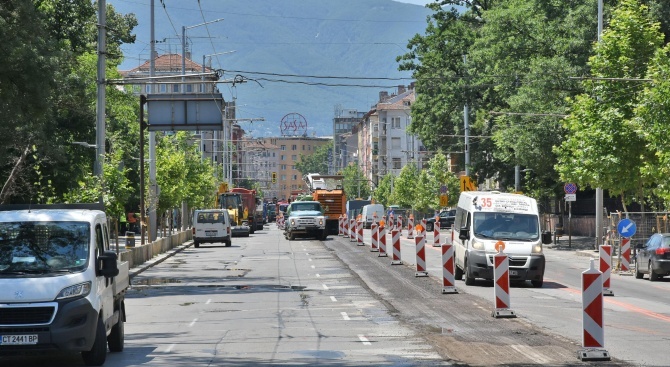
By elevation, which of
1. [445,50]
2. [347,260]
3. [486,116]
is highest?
[445,50]

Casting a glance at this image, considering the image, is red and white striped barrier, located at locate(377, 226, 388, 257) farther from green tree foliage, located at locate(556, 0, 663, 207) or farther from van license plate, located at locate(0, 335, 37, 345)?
van license plate, located at locate(0, 335, 37, 345)

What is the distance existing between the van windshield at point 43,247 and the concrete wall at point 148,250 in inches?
822

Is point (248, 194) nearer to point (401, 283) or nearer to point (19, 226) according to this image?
point (401, 283)

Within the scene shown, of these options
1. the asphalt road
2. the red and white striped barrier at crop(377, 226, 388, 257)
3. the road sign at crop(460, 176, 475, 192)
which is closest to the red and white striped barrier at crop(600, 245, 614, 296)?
the asphalt road

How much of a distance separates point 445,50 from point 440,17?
2.24 meters

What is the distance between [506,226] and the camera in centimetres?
3034

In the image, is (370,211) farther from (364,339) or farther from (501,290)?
(364,339)

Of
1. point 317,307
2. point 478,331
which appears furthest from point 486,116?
point 478,331

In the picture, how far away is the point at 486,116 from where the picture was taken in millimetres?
67438

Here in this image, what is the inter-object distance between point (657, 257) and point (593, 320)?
2037cm

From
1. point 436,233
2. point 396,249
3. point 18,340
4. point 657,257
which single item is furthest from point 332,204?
point 18,340

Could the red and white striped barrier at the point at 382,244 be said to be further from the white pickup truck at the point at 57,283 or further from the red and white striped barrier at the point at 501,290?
the white pickup truck at the point at 57,283

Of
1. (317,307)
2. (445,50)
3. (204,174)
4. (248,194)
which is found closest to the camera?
(317,307)

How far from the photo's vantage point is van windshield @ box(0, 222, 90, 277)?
14625 millimetres
